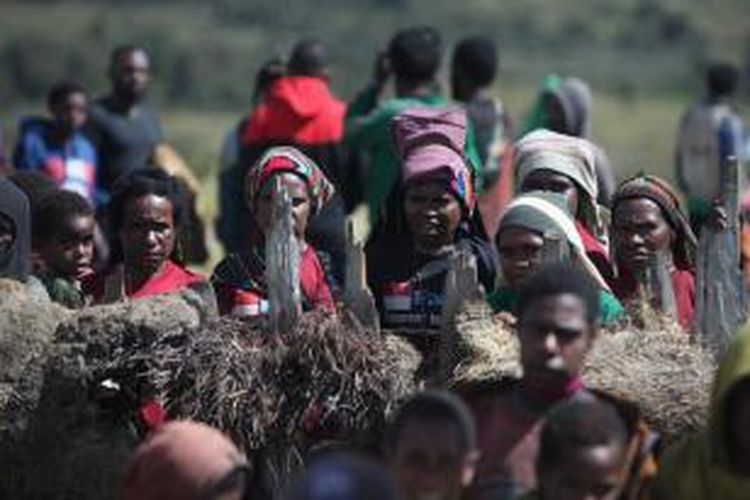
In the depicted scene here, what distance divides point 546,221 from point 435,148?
33.5 inches

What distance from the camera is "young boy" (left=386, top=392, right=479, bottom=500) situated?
7.25m

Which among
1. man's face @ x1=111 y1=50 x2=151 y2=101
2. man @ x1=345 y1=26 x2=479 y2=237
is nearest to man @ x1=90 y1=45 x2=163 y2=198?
man's face @ x1=111 y1=50 x2=151 y2=101

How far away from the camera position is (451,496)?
727cm

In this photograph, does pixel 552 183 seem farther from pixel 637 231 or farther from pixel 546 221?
pixel 546 221

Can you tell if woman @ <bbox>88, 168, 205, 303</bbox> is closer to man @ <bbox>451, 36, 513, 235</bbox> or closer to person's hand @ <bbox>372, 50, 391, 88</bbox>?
man @ <bbox>451, 36, 513, 235</bbox>

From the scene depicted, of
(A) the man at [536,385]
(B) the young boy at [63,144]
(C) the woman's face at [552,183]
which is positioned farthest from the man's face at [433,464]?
(B) the young boy at [63,144]

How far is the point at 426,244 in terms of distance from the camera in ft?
31.8

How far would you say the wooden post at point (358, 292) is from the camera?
29.5ft

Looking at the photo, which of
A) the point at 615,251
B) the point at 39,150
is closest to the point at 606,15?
the point at 39,150

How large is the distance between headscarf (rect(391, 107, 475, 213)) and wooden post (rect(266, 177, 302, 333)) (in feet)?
2.77

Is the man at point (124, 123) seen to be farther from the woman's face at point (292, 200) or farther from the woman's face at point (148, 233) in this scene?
the woman's face at point (292, 200)

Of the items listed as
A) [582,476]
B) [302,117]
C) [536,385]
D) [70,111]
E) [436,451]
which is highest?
[70,111]

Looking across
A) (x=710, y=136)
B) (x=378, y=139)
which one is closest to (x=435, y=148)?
(x=378, y=139)

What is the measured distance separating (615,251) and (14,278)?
7.78ft
